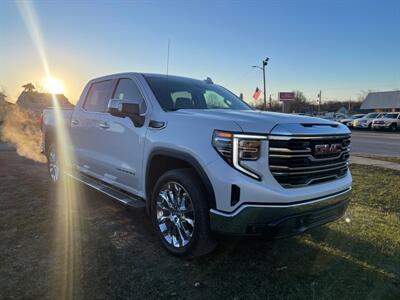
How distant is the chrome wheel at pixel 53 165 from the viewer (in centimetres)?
691

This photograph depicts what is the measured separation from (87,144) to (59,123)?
1.39 metres

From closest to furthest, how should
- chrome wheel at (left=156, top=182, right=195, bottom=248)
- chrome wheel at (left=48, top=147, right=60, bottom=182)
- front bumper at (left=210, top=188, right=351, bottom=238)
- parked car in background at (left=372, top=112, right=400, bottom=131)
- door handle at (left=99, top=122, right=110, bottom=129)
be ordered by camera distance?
front bumper at (left=210, top=188, right=351, bottom=238) < chrome wheel at (left=156, top=182, right=195, bottom=248) < door handle at (left=99, top=122, right=110, bottom=129) < chrome wheel at (left=48, top=147, right=60, bottom=182) < parked car in background at (left=372, top=112, right=400, bottom=131)

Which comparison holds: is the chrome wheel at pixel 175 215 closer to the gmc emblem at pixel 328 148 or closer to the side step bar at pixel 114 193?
the side step bar at pixel 114 193

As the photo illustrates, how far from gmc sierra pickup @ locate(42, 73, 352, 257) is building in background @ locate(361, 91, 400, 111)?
259 feet

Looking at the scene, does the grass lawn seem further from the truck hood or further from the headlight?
the truck hood

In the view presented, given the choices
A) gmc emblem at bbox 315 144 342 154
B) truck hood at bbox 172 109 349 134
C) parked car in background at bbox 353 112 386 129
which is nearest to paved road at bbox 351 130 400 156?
gmc emblem at bbox 315 144 342 154

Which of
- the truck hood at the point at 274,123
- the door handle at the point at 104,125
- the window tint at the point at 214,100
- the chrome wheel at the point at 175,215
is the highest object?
the window tint at the point at 214,100

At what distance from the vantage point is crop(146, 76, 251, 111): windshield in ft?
14.6

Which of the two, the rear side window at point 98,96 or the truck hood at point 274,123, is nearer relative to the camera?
the truck hood at point 274,123

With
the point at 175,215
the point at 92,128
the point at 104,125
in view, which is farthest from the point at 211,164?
the point at 92,128

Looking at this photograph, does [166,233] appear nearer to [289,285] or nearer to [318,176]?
[289,285]

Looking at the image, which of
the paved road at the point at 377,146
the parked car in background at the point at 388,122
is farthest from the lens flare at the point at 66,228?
the parked car in background at the point at 388,122

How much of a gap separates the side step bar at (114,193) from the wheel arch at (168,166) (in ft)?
0.67

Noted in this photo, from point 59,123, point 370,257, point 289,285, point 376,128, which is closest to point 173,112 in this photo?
point 289,285
